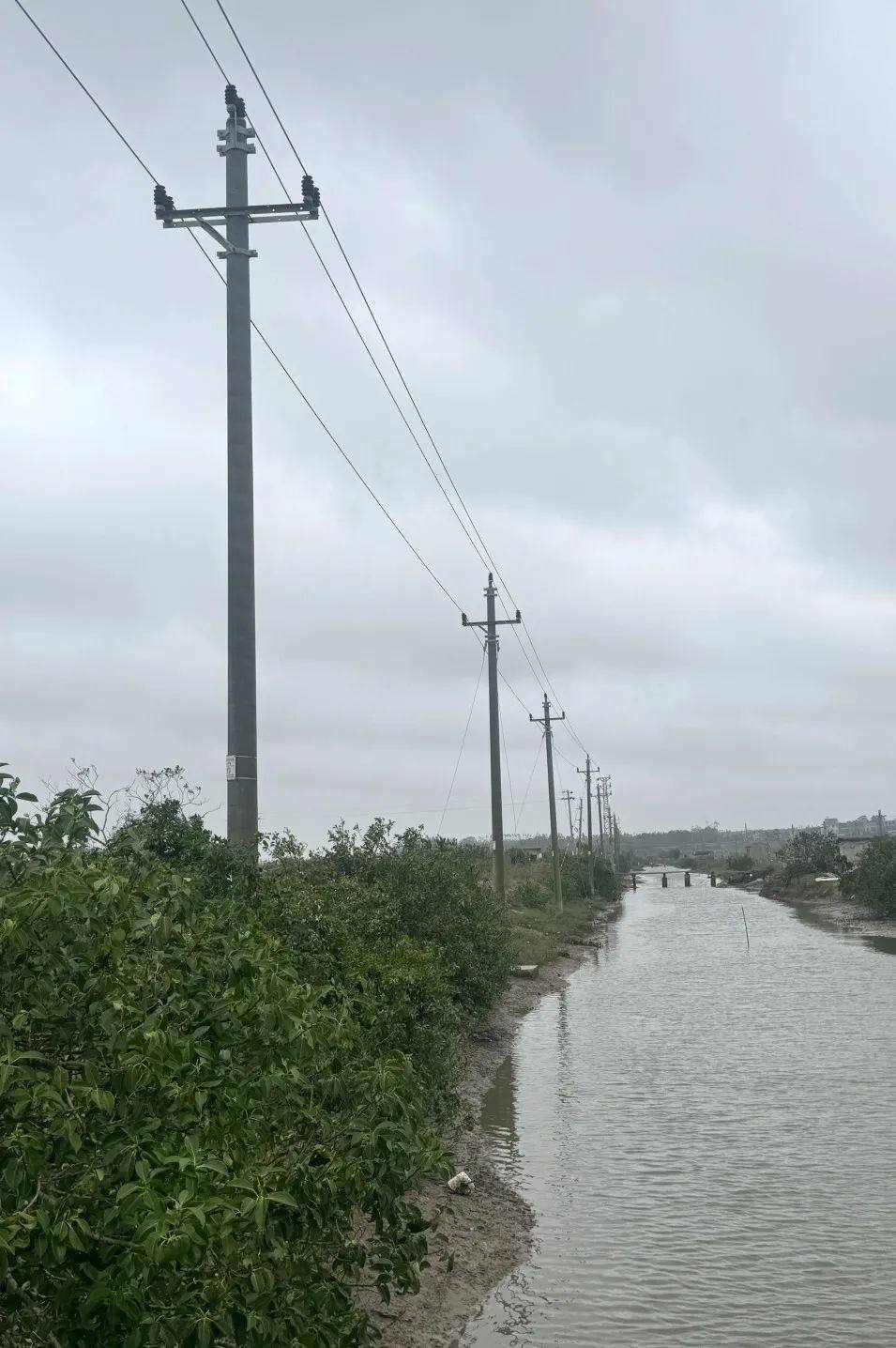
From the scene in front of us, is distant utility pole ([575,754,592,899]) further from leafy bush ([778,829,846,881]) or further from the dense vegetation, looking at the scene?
the dense vegetation

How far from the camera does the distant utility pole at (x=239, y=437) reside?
12320 millimetres

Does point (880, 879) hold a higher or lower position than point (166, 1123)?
higher

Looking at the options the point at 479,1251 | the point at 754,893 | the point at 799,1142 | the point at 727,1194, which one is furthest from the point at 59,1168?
the point at 754,893

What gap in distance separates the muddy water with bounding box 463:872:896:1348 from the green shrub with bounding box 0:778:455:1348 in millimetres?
4586

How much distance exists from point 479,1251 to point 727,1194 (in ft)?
11.4

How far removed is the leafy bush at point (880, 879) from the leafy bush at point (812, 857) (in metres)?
27.9

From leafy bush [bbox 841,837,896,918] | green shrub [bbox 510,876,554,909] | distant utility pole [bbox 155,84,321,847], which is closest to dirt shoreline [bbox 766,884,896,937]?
leafy bush [bbox 841,837,896,918]

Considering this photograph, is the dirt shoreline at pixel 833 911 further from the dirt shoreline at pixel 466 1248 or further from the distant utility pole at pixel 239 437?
the distant utility pole at pixel 239 437

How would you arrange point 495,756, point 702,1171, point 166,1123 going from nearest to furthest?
point 166,1123, point 702,1171, point 495,756

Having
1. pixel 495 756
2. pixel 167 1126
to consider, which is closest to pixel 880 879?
pixel 495 756

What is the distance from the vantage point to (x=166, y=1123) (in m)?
5.24

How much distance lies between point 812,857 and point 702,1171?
9661 cm

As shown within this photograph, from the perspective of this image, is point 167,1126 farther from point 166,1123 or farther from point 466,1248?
point 466,1248

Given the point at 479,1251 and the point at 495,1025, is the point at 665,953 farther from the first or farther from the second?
the point at 479,1251
